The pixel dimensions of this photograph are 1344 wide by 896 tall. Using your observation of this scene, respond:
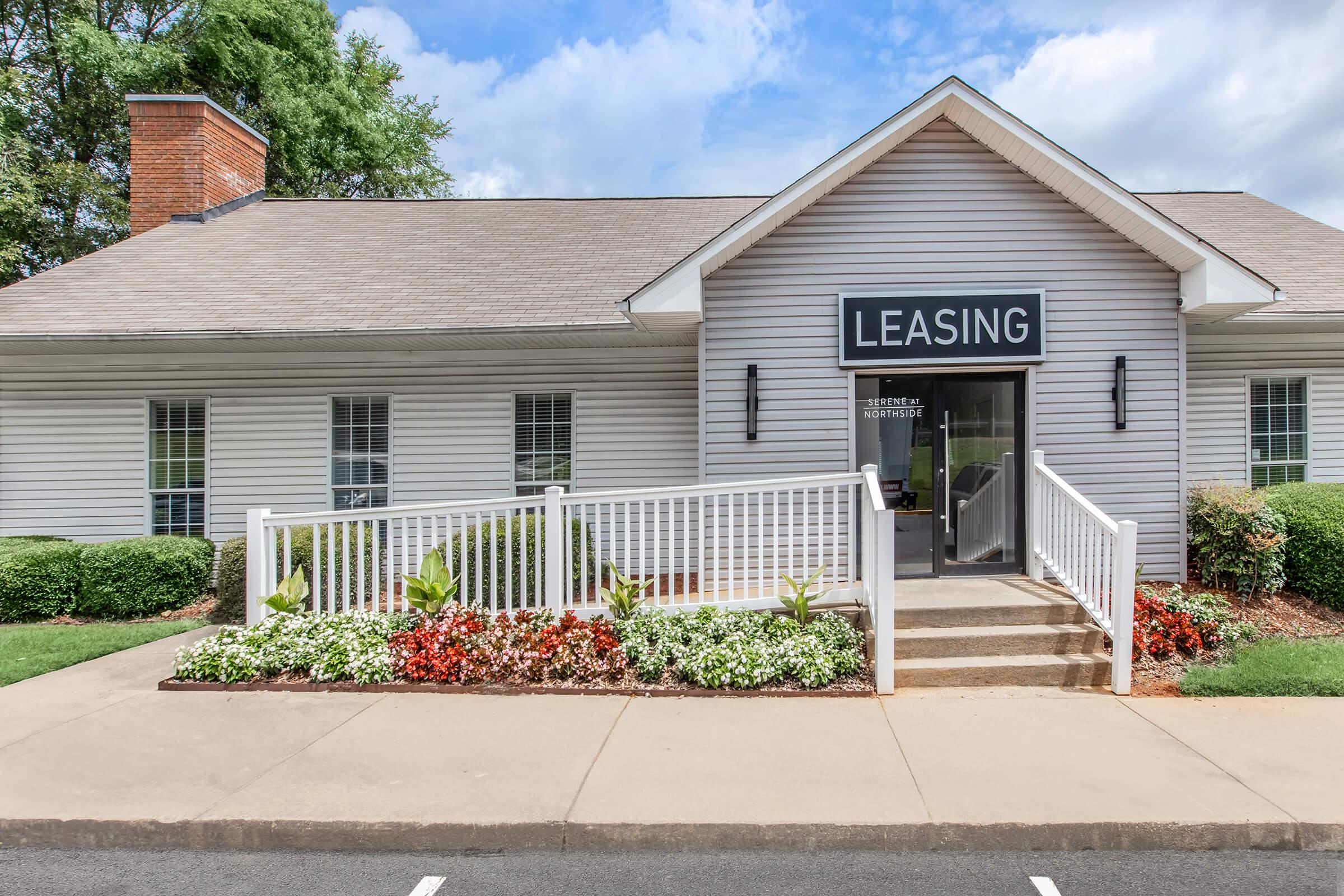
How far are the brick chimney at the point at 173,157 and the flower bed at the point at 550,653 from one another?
952 centimetres

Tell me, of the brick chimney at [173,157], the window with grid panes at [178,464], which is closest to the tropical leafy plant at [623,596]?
the window with grid panes at [178,464]

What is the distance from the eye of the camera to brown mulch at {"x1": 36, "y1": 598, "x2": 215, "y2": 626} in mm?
8609

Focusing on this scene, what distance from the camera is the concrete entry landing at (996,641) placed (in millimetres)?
5953

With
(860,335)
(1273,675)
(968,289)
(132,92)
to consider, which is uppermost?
(132,92)

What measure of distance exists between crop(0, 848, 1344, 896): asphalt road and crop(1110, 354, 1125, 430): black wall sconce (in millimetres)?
4893

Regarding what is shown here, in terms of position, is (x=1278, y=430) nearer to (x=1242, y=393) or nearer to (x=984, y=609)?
(x=1242, y=393)

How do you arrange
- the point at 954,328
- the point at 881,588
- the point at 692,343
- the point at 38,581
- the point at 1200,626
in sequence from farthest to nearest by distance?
the point at 692,343 < the point at 38,581 < the point at 954,328 < the point at 1200,626 < the point at 881,588

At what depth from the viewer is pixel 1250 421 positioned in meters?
9.52

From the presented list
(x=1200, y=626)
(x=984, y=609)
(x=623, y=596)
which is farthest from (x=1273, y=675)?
(x=623, y=596)

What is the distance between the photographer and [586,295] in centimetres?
941

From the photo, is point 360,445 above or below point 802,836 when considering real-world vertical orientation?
above

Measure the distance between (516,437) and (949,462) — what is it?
5.19 m

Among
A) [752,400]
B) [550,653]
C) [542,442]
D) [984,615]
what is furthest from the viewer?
[542,442]

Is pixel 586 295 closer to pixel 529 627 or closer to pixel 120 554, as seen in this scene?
pixel 529 627
